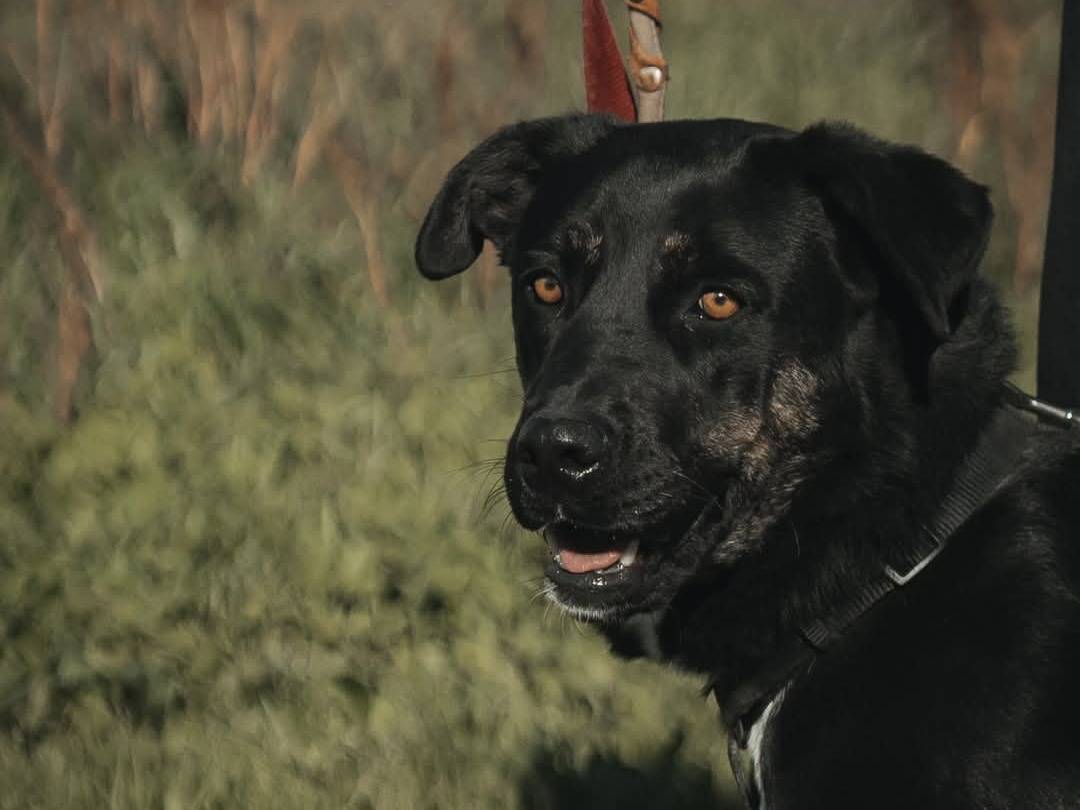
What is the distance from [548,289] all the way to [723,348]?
50cm

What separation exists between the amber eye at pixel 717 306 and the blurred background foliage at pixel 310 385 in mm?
996

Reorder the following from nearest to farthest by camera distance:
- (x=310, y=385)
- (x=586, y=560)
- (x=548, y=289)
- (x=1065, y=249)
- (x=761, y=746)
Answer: (x=761, y=746)
(x=586, y=560)
(x=548, y=289)
(x=1065, y=249)
(x=310, y=385)

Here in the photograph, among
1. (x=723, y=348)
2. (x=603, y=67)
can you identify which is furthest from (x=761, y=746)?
(x=603, y=67)

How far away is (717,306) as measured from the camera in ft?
10.8

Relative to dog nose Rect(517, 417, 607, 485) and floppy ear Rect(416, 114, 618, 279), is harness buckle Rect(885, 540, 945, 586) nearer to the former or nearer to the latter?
dog nose Rect(517, 417, 607, 485)

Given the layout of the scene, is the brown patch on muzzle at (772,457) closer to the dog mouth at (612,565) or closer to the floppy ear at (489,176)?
the dog mouth at (612,565)

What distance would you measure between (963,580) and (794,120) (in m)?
5.83

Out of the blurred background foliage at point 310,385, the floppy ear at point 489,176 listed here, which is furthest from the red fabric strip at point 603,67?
the blurred background foliage at point 310,385

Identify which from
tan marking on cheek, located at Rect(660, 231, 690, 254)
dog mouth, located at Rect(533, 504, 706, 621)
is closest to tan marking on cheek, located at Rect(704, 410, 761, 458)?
dog mouth, located at Rect(533, 504, 706, 621)

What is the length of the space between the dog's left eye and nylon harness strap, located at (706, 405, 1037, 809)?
22.3 inches

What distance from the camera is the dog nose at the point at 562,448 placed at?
307 centimetres

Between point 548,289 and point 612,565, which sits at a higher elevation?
point 548,289

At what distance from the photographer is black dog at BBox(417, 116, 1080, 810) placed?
2.93 metres

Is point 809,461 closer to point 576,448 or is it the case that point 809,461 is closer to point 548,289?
point 576,448
